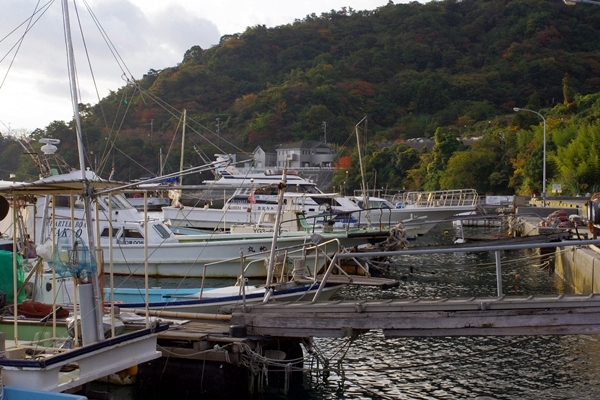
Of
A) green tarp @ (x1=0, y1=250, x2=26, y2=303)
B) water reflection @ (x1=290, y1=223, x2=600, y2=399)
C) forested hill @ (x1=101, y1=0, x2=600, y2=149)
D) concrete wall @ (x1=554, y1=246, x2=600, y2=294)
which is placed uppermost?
forested hill @ (x1=101, y1=0, x2=600, y2=149)

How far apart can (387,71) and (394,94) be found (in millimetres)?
9591

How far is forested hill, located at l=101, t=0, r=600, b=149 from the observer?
11044 cm

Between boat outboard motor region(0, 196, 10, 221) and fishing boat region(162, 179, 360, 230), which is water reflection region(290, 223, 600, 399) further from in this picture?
fishing boat region(162, 179, 360, 230)

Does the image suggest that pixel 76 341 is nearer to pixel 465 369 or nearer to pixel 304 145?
pixel 465 369

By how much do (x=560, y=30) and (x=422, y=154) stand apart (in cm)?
6945

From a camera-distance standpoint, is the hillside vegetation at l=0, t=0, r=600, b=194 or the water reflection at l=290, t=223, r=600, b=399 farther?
the hillside vegetation at l=0, t=0, r=600, b=194

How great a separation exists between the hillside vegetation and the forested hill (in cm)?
29

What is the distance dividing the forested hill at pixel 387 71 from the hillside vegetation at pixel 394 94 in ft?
0.96

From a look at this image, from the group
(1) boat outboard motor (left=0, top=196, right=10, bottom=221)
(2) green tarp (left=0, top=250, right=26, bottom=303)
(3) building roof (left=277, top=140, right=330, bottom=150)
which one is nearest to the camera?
(1) boat outboard motor (left=0, top=196, right=10, bottom=221)

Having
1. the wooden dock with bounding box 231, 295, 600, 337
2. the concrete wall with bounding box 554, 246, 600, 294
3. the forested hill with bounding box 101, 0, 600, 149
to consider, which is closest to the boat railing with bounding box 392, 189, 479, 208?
the concrete wall with bounding box 554, 246, 600, 294

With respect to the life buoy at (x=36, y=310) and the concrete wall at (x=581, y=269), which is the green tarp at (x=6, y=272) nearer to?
the life buoy at (x=36, y=310)

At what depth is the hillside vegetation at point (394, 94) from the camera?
72750 millimetres

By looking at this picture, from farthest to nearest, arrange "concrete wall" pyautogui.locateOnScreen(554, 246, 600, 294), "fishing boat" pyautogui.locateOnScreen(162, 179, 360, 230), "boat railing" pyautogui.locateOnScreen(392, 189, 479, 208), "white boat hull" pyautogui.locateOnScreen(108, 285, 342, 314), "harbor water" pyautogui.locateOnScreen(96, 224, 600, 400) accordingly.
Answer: "boat railing" pyautogui.locateOnScreen(392, 189, 479, 208)
"fishing boat" pyautogui.locateOnScreen(162, 179, 360, 230)
"concrete wall" pyautogui.locateOnScreen(554, 246, 600, 294)
"white boat hull" pyautogui.locateOnScreen(108, 285, 342, 314)
"harbor water" pyautogui.locateOnScreen(96, 224, 600, 400)

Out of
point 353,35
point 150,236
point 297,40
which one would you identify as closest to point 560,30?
point 353,35
